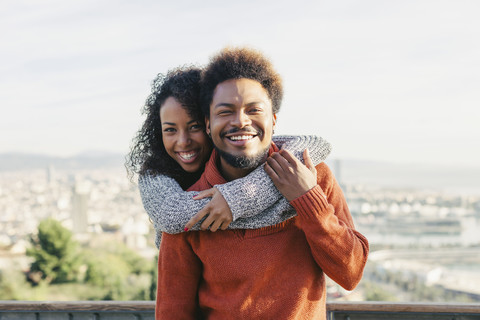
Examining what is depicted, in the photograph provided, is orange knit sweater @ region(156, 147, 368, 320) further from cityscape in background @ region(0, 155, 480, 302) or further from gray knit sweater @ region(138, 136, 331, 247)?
cityscape in background @ region(0, 155, 480, 302)

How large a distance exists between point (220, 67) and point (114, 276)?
30811 mm

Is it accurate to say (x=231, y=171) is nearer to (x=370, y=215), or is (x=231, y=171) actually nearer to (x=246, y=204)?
(x=246, y=204)

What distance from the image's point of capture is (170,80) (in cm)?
161

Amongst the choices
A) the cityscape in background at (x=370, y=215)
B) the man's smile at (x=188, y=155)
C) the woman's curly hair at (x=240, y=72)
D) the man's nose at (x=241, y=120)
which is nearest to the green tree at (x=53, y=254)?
the cityscape in background at (x=370, y=215)

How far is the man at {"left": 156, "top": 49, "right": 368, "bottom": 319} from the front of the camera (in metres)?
1.25

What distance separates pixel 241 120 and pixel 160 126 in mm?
550

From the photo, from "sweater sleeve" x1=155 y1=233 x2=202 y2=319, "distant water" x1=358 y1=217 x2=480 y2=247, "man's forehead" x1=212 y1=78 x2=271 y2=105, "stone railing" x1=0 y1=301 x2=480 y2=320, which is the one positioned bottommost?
"distant water" x1=358 y1=217 x2=480 y2=247

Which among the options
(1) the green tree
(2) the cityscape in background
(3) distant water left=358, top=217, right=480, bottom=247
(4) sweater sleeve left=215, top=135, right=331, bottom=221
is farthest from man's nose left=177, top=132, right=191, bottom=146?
(3) distant water left=358, top=217, right=480, bottom=247

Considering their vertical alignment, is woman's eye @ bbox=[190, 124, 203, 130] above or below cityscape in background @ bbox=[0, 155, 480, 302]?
above

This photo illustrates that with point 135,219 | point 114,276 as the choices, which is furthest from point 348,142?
point 114,276

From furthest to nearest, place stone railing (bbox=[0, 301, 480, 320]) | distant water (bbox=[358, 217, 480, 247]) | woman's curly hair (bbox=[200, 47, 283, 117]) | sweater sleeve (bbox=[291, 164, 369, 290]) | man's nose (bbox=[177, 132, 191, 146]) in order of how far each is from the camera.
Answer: distant water (bbox=[358, 217, 480, 247]) < stone railing (bbox=[0, 301, 480, 320]) < man's nose (bbox=[177, 132, 191, 146]) < woman's curly hair (bbox=[200, 47, 283, 117]) < sweater sleeve (bbox=[291, 164, 369, 290])

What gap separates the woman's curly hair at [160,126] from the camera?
1.56 meters

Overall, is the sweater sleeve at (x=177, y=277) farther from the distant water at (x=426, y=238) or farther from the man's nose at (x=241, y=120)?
the distant water at (x=426, y=238)

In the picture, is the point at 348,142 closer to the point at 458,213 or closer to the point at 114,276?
the point at 458,213
